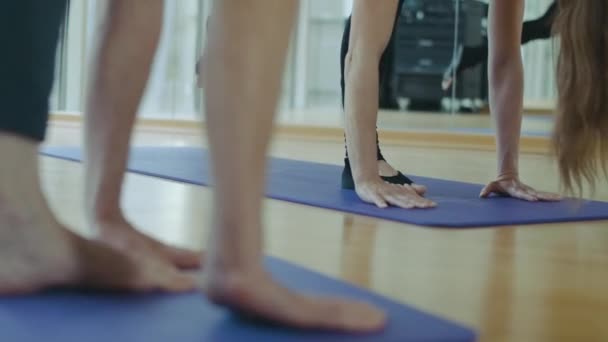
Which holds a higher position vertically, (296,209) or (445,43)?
(445,43)

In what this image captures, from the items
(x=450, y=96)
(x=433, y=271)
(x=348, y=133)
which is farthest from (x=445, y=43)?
(x=433, y=271)

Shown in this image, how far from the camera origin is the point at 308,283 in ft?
3.15

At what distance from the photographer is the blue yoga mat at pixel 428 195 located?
1.60 meters

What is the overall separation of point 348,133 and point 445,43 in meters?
4.21

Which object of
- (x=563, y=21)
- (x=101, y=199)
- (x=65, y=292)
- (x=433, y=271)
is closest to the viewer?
(x=65, y=292)

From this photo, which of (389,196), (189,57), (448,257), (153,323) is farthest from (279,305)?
(189,57)

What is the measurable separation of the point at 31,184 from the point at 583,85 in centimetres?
97

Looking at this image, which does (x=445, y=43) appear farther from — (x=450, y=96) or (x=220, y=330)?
(x=220, y=330)

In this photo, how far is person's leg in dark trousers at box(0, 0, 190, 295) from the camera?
2.70 ft

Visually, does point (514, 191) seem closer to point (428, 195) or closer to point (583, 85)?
point (428, 195)

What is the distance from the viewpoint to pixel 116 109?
100 centimetres

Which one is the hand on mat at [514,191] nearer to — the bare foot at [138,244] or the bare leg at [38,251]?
the bare foot at [138,244]

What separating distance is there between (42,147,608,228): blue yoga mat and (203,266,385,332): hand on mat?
39 centimetres

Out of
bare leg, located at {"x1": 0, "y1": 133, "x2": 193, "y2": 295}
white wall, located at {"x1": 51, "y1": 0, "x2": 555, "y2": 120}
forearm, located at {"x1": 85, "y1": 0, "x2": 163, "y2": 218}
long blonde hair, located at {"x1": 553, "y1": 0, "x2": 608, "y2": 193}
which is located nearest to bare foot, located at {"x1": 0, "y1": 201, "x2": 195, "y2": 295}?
bare leg, located at {"x1": 0, "y1": 133, "x2": 193, "y2": 295}
